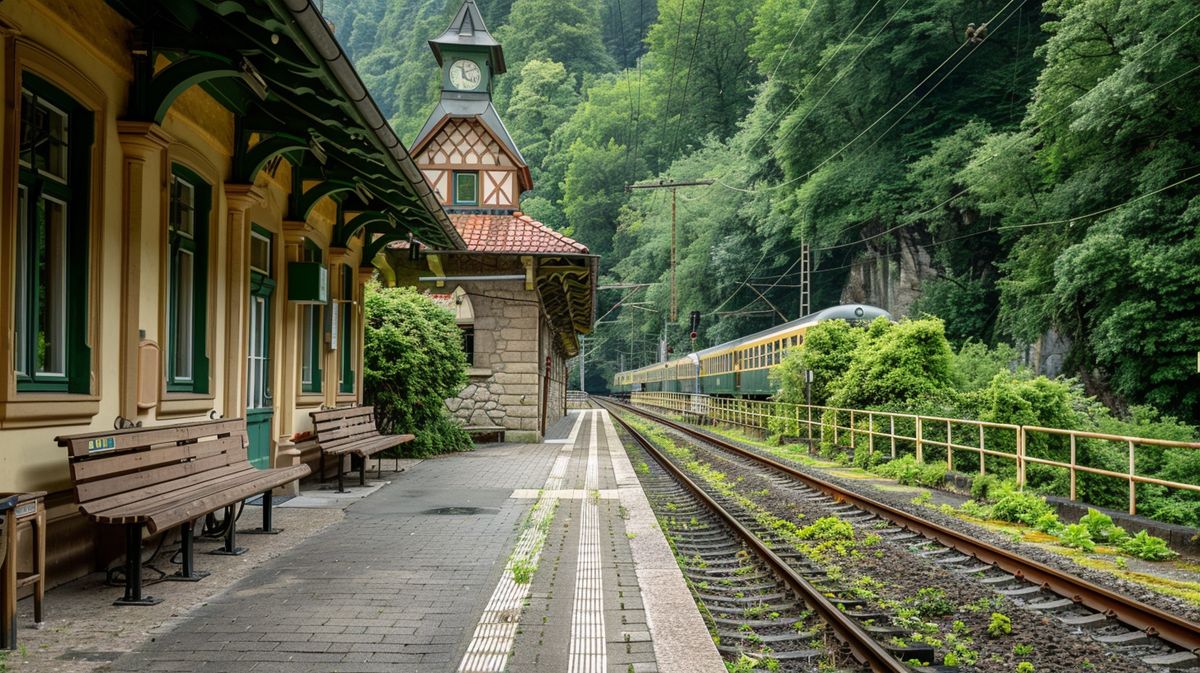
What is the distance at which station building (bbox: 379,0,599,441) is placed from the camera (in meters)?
18.8

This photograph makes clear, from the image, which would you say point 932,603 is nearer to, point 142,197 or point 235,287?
point 142,197

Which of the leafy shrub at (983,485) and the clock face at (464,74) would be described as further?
the clock face at (464,74)

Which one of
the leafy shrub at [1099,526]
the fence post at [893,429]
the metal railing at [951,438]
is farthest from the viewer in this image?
the fence post at [893,429]

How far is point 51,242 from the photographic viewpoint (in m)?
5.60

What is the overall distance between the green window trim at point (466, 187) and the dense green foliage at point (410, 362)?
211 inches

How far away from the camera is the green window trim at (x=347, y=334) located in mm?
12614

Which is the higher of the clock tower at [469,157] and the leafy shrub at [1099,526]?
the clock tower at [469,157]

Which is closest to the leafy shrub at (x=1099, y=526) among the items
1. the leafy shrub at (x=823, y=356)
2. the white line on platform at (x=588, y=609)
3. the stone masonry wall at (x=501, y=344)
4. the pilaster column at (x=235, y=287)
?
the white line on platform at (x=588, y=609)

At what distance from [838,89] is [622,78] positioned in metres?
36.7

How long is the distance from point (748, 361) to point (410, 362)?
18.4 m

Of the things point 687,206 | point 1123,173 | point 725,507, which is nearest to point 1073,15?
point 1123,173

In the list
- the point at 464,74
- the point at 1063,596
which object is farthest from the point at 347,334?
the point at 464,74

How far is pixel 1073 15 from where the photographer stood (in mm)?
24078

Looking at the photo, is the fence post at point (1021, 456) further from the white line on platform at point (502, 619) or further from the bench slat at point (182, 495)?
the bench slat at point (182, 495)
